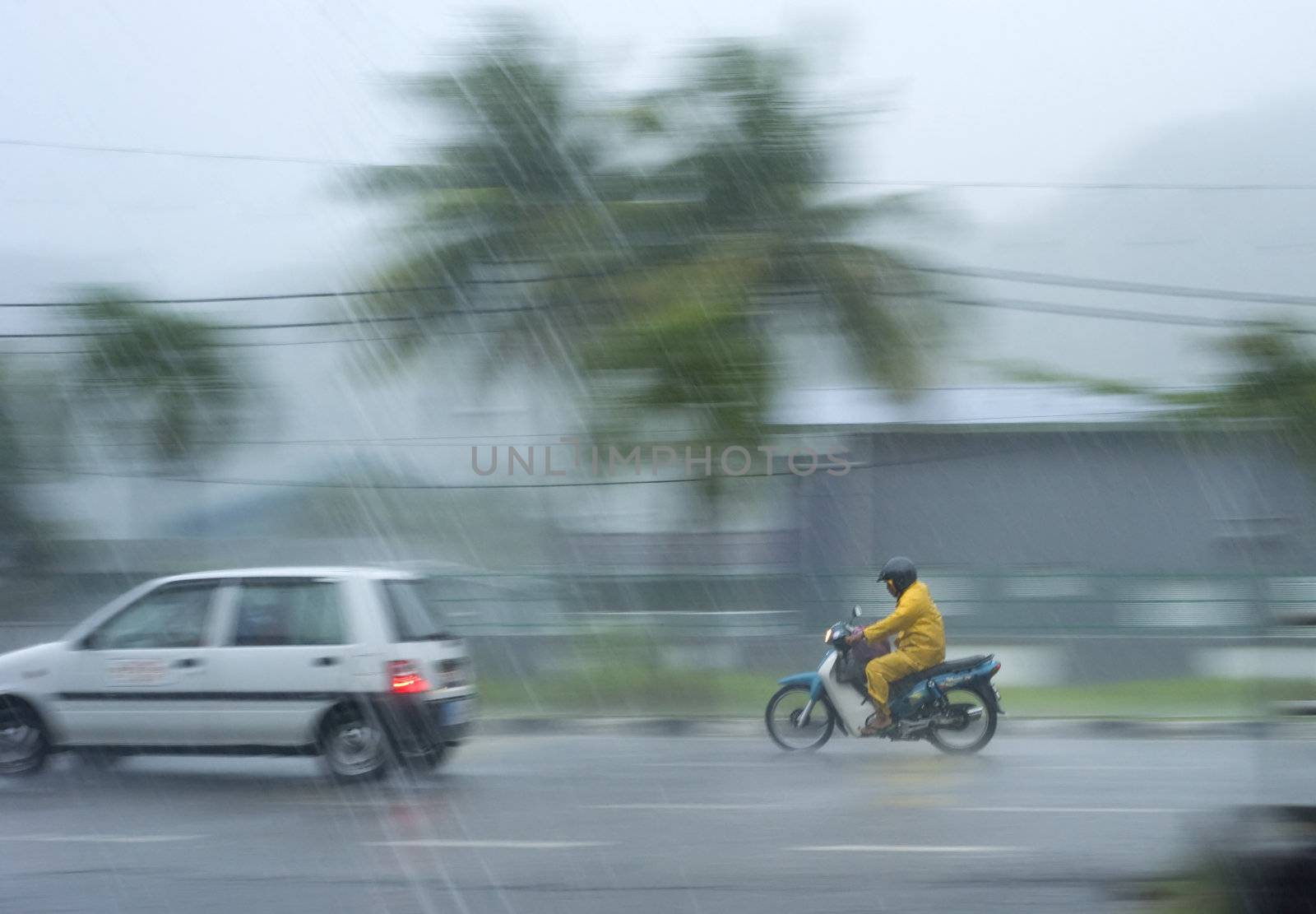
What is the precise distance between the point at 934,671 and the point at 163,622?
223 inches

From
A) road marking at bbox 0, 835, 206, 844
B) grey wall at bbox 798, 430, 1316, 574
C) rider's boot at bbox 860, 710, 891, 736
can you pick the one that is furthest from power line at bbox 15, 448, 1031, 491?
road marking at bbox 0, 835, 206, 844

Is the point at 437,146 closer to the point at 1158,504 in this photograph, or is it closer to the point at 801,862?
the point at 801,862

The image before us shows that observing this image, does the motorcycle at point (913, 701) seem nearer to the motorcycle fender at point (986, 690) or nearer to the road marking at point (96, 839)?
the motorcycle fender at point (986, 690)

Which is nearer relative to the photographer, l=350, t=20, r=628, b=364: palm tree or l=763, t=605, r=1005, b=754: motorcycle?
l=350, t=20, r=628, b=364: palm tree

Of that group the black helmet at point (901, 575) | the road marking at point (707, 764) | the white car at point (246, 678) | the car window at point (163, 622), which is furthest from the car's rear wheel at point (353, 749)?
the black helmet at point (901, 575)

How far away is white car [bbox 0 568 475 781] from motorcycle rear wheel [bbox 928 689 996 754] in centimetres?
383

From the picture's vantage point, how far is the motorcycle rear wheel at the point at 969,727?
416 inches

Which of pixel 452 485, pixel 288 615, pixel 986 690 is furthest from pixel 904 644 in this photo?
pixel 452 485

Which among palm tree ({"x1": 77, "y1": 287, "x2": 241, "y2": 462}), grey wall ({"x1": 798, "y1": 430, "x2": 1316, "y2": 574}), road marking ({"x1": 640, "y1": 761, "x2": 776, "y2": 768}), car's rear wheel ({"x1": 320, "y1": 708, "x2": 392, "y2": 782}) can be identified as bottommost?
road marking ({"x1": 640, "y1": 761, "x2": 776, "y2": 768})

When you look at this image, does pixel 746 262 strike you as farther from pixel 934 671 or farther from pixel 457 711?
→ pixel 934 671

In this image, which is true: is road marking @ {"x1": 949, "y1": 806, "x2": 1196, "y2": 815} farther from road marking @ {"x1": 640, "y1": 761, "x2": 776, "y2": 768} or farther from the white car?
the white car

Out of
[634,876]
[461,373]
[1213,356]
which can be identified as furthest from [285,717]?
[1213,356]

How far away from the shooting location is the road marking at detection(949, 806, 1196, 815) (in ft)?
26.0

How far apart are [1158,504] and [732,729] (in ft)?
30.2
